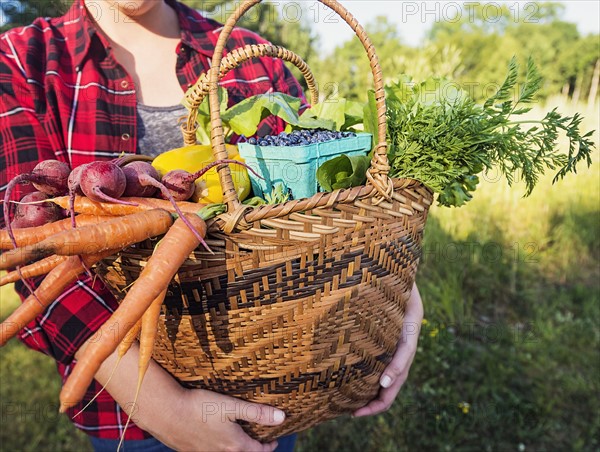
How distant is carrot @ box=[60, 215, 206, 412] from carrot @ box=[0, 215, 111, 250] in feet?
0.61

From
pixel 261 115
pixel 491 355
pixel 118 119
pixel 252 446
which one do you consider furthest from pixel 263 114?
pixel 491 355

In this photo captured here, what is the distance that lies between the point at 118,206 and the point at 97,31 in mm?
728

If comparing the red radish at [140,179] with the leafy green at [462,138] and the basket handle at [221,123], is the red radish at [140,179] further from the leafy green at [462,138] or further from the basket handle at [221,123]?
the leafy green at [462,138]

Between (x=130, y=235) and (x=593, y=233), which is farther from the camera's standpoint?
(x=593, y=233)

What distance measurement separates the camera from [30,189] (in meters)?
1.13

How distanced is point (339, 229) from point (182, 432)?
2.02 ft

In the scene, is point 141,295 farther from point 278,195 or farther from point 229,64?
point 229,64

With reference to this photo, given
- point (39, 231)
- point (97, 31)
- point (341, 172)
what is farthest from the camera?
point (97, 31)

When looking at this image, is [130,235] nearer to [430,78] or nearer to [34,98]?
[34,98]

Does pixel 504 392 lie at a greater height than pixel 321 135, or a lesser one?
lesser

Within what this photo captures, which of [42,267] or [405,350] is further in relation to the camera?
[405,350]

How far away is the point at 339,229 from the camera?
920mm

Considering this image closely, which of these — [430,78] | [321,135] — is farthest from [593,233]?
[321,135]

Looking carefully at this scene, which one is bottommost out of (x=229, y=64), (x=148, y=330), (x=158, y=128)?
(x=148, y=330)
